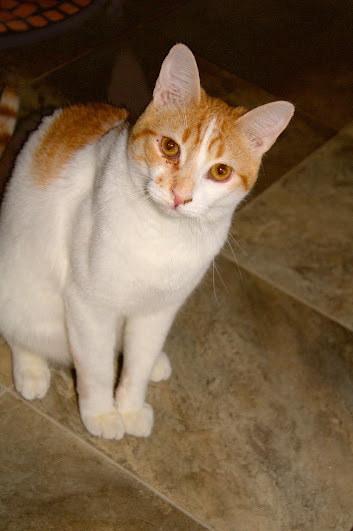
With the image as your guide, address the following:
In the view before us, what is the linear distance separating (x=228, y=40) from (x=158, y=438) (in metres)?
2.10

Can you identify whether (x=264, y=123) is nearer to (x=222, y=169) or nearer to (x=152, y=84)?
(x=222, y=169)

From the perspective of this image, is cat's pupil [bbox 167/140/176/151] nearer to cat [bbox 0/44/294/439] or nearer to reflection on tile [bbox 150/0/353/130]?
cat [bbox 0/44/294/439]

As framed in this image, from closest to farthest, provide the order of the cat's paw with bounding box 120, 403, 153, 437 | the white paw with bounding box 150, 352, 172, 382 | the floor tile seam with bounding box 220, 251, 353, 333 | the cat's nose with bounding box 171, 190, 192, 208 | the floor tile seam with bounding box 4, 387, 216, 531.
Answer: the cat's nose with bounding box 171, 190, 192, 208
the floor tile seam with bounding box 4, 387, 216, 531
the cat's paw with bounding box 120, 403, 153, 437
the white paw with bounding box 150, 352, 172, 382
the floor tile seam with bounding box 220, 251, 353, 333

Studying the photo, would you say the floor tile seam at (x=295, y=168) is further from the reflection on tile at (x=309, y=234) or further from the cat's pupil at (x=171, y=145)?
the cat's pupil at (x=171, y=145)

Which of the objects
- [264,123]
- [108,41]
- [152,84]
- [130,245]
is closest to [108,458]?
[130,245]

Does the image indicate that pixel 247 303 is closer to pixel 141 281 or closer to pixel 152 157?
pixel 141 281

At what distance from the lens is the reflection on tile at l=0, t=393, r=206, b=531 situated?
136cm

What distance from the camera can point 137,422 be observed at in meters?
1.54

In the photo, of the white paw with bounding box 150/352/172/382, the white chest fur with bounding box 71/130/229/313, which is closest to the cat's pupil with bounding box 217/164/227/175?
the white chest fur with bounding box 71/130/229/313

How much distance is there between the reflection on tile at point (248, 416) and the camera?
148cm

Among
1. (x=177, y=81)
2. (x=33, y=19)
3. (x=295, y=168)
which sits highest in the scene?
(x=177, y=81)

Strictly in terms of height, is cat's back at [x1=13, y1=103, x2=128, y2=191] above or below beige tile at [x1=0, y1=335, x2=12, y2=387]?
above

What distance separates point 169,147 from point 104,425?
70 cm

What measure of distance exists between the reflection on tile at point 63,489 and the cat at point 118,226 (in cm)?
8
